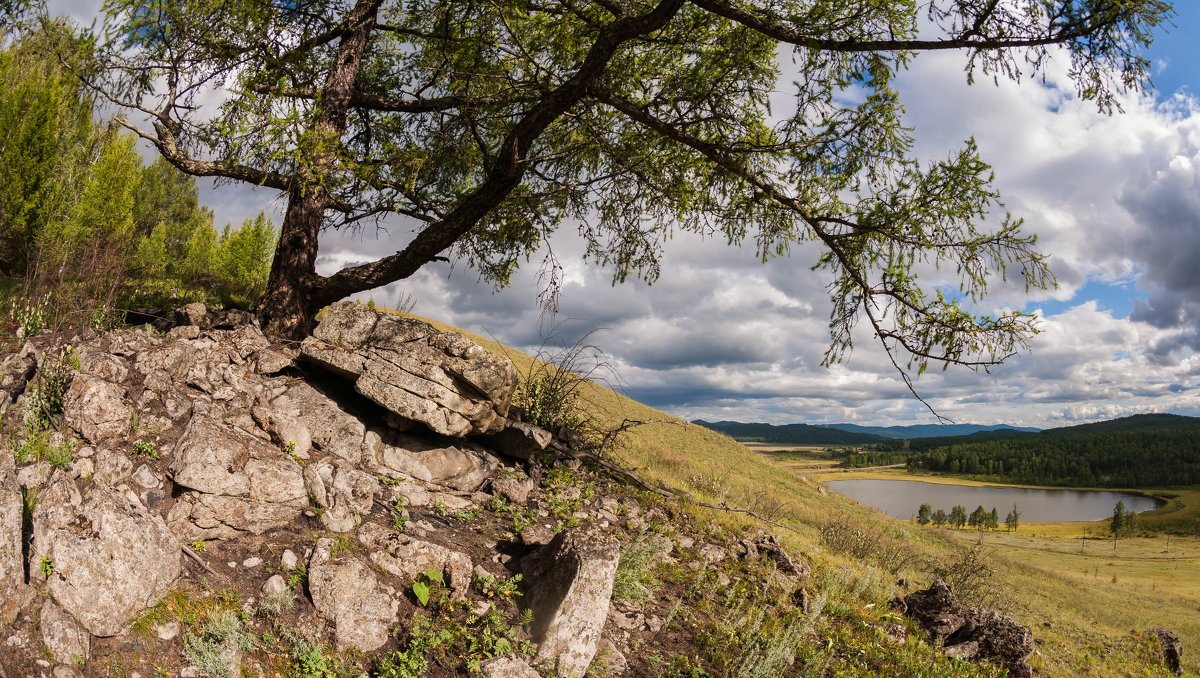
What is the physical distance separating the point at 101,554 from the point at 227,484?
1158 millimetres

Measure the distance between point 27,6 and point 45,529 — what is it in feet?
31.9

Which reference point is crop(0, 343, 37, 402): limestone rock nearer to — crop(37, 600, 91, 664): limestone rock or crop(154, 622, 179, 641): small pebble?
crop(37, 600, 91, 664): limestone rock

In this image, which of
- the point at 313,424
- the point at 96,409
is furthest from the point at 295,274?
the point at 96,409

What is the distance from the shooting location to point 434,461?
7582mm

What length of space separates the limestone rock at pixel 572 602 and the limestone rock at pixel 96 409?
13.9 ft

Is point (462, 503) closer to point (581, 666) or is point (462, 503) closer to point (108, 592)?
point (581, 666)

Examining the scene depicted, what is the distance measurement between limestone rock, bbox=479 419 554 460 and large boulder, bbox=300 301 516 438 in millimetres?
479

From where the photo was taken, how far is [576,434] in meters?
9.97

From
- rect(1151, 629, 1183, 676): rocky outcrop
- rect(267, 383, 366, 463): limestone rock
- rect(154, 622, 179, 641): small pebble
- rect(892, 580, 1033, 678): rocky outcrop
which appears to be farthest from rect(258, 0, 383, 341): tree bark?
rect(1151, 629, 1183, 676): rocky outcrop

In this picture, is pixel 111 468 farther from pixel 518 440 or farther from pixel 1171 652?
pixel 1171 652

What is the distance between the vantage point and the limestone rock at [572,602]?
5.21 m

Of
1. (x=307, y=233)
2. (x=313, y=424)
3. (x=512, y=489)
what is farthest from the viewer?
(x=307, y=233)

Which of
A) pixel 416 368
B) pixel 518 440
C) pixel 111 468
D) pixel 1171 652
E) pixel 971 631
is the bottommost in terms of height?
pixel 1171 652

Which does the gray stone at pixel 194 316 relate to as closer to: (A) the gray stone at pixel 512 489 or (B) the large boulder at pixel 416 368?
(B) the large boulder at pixel 416 368
